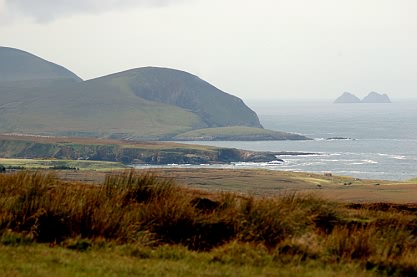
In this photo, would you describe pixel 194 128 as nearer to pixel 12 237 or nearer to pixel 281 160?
pixel 281 160

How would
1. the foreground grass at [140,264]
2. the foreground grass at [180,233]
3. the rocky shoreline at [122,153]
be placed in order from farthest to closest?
the rocky shoreline at [122,153] → the foreground grass at [180,233] → the foreground grass at [140,264]

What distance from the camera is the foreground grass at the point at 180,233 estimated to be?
310 inches

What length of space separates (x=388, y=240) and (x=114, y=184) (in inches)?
169

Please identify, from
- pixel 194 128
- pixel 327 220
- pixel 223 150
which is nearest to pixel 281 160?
pixel 223 150

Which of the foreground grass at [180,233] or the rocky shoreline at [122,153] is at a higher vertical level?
the foreground grass at [180,233]

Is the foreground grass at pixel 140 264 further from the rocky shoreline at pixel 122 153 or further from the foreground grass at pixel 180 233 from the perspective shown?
the rocky shoreline at pixel 122 153

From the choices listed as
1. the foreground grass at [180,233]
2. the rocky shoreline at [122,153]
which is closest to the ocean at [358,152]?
the rocky shoreline at [122,153]

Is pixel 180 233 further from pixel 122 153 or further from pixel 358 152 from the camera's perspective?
pixel 358 152

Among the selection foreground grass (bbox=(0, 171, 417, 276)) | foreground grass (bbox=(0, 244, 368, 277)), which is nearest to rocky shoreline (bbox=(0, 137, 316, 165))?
foreground grass (bbox=(0, 171, 417, 276))

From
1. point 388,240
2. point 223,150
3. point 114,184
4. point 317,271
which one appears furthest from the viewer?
point 223,150

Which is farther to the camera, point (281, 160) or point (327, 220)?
point (281, 160)

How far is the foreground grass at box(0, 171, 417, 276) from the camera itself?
7871 millimetres

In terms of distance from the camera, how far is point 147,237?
354 inches

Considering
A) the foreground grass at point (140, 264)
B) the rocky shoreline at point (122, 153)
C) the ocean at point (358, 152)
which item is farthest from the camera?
the rocky shoreline at point (122, 153)
